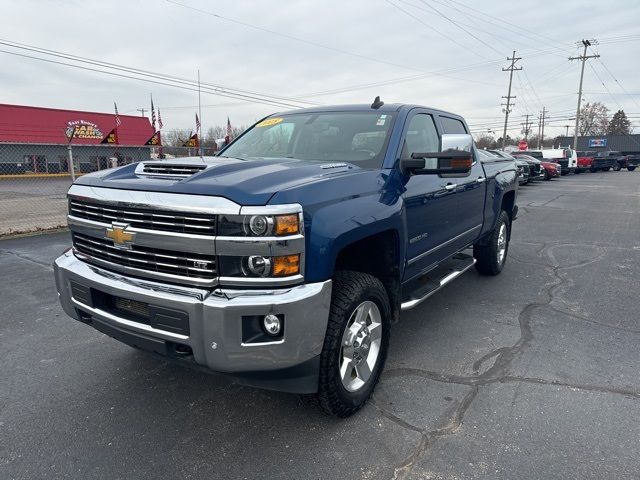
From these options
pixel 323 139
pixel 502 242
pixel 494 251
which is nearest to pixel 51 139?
pixel 502 242

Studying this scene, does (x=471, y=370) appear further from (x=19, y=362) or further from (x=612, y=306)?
(x=19, y=362)

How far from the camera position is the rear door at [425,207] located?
347 cm

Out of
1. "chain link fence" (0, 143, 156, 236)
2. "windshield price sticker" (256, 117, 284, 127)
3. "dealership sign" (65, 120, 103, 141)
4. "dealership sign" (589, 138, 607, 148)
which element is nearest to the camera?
"windshield price sticker" (256, 117, 284, 127)

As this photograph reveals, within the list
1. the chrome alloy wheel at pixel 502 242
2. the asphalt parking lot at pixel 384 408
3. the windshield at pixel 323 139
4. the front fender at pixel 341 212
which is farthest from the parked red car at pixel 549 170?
the front fender at pixel 341 212

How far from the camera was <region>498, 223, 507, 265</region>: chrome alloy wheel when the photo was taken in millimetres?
5973

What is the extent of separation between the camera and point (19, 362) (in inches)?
141

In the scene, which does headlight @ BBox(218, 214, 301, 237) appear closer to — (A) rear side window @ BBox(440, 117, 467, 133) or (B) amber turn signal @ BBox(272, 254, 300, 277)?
(B) amber turn signal @ BBox(272, 254, 300, 277)

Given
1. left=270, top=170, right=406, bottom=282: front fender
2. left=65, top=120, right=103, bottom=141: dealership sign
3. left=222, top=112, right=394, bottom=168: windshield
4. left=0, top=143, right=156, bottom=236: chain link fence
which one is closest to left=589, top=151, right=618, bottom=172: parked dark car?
left=0, top=143, right=156, bottom=236: chain link fence

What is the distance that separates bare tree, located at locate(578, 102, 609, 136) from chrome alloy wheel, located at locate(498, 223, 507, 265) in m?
101

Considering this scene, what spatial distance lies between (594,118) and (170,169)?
356 ft

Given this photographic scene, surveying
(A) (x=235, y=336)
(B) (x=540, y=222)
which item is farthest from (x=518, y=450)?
→ (B) (x=540, y=222)

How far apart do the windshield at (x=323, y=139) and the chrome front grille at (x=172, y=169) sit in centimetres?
101

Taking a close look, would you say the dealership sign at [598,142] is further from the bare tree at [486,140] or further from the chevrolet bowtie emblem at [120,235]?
the chevrolet bowtie emblem at [120,235]

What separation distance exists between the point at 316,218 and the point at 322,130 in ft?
5.47
